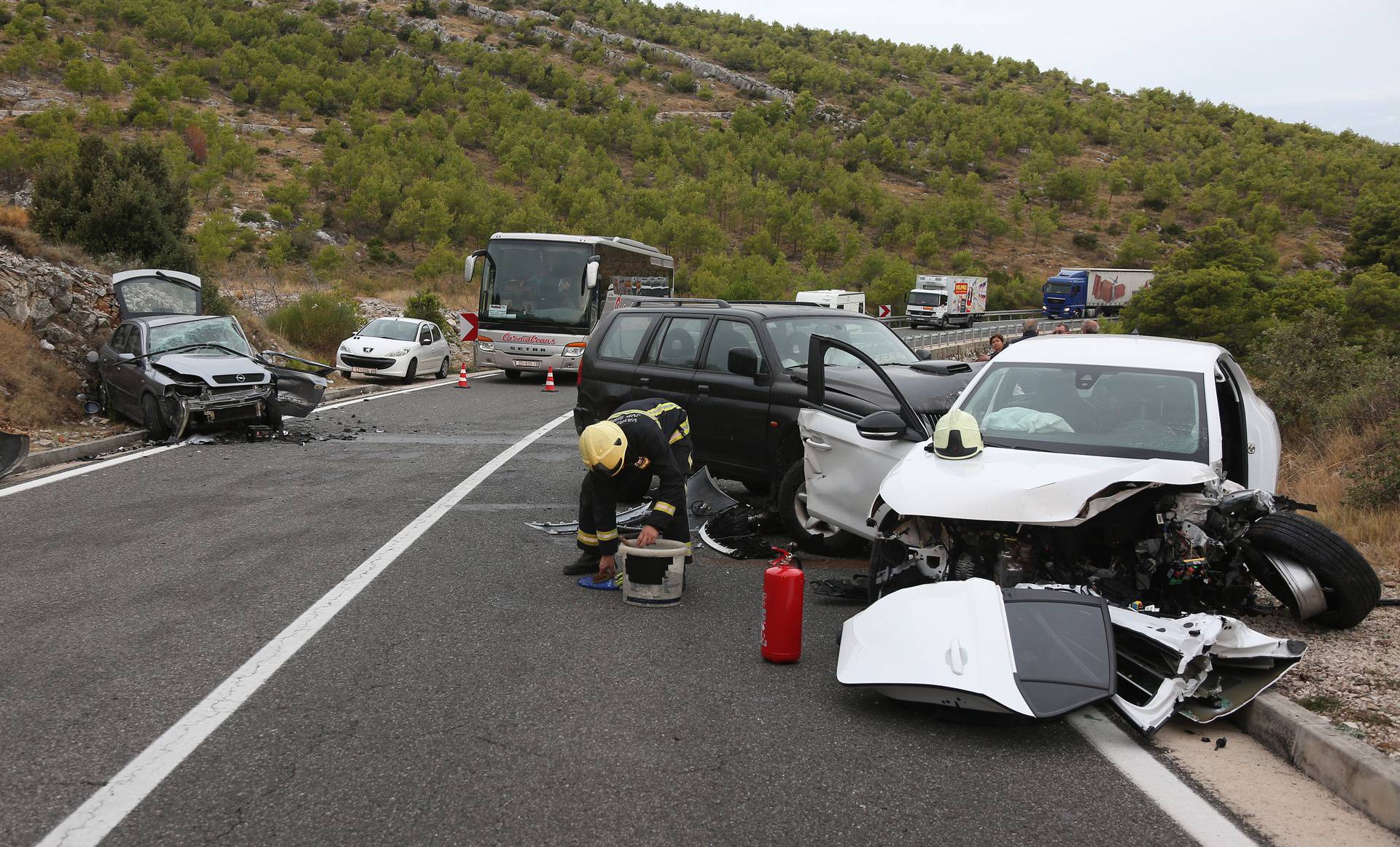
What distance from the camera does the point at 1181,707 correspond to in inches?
178

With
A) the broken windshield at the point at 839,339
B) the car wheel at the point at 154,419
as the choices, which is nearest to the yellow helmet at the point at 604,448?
the broken windshield at the point at 839,339

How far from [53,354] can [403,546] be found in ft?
35.5

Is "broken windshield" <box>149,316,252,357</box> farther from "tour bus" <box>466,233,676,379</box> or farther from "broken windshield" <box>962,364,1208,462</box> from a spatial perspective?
"broken windshield" <box>962,364,1208,462</box>

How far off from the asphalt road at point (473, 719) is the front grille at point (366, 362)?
49.1 ft

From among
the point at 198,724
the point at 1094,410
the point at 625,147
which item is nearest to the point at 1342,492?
the point at 1094,410

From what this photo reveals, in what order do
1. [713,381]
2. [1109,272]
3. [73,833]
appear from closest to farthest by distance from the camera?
1. [73,833]
2. [713,381]
3. [1109,272]

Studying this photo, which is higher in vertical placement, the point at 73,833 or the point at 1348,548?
the point at 1348,548

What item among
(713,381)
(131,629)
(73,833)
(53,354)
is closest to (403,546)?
(131,629)

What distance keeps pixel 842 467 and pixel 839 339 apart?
1.95 meters

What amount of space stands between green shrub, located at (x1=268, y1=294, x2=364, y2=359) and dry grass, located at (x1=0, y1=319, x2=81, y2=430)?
34.9ft

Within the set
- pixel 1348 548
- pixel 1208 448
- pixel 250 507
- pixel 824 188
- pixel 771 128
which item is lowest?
pixel 250 507

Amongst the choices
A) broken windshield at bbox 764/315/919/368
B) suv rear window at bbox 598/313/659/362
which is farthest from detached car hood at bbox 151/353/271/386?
broken windshield at bbox 764/315/919/368

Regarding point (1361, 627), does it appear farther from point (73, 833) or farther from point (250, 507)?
point (250, 507)

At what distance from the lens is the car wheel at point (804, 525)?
7587mm
